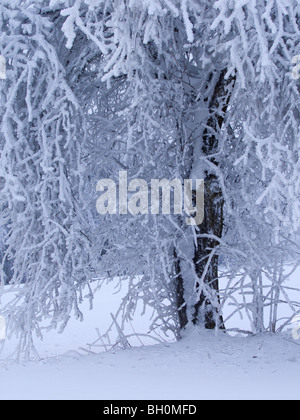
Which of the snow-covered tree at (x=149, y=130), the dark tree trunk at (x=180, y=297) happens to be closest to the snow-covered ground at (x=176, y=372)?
the dark tree trunk at (x=180, y=297)

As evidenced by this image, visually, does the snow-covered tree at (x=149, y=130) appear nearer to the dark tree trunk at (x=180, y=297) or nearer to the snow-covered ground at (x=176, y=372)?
the dark tree trunk at (x=180, y=297)

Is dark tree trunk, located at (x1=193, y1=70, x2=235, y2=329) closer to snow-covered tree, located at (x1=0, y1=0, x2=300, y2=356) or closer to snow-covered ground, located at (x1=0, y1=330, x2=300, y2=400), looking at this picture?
snow-covered tree, located at (x1=0, y1=0, x2=300, y2=356)

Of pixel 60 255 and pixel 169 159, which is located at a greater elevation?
pixel 169 159

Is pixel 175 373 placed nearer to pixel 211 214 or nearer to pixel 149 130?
pixel 211 214

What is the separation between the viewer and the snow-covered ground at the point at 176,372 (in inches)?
157

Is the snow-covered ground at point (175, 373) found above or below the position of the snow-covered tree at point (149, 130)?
below

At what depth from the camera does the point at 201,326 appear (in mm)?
5980

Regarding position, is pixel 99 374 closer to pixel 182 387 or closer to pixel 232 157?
pixel 182 387

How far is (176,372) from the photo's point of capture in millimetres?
4551

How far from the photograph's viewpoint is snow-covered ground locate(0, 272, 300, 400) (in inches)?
157

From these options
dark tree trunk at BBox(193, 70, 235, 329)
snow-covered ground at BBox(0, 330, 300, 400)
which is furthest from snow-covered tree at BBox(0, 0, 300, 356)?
snow-covered ground at BBox(0, 330, 300, 400)

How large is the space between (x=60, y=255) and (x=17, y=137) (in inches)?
49.2
